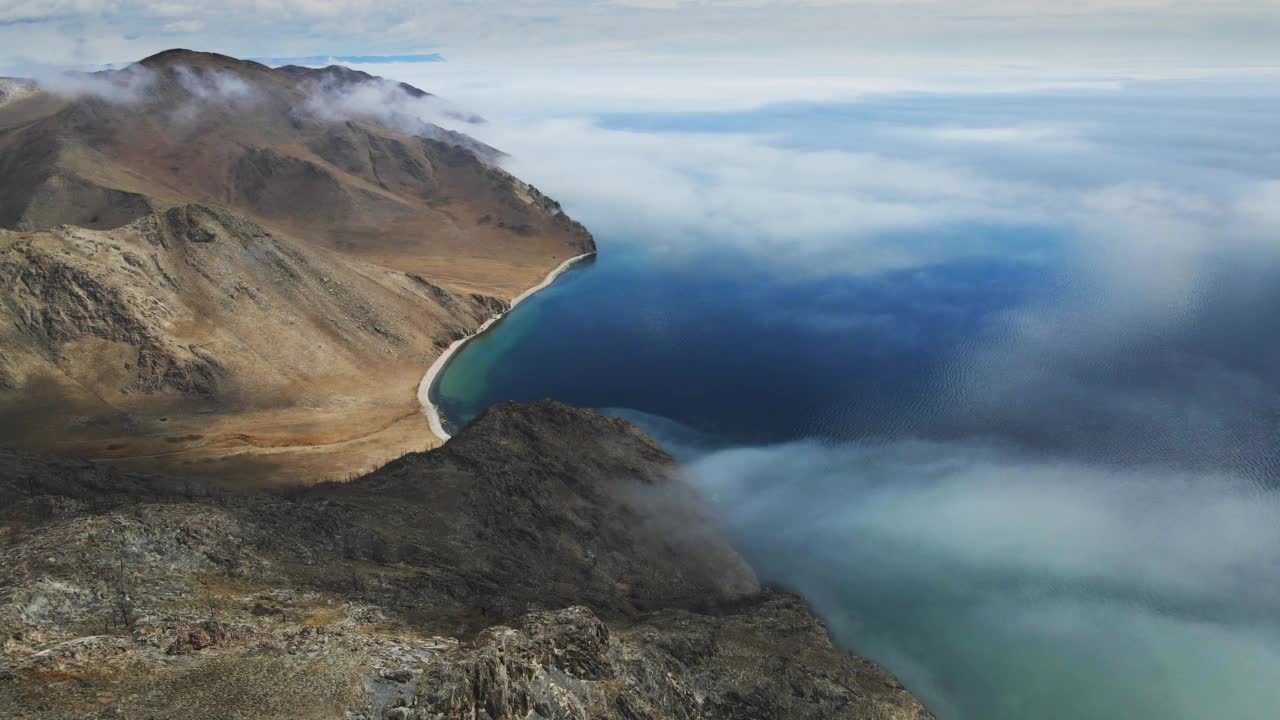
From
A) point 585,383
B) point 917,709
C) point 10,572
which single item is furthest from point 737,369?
point 10,572

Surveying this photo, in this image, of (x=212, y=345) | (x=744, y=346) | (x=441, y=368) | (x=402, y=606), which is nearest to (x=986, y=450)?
(x=744, y=346)

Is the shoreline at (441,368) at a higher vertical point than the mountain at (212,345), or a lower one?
lower

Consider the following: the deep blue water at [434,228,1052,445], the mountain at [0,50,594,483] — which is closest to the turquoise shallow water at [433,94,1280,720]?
the deep blue water at [434,228,1052,445]

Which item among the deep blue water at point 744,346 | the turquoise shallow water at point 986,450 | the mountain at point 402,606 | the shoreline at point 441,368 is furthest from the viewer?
the deep blue water at point 744,346

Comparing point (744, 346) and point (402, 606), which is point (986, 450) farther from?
point (402, 606)

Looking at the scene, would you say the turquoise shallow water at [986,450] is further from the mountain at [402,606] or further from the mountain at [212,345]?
the mountain at [402,606]

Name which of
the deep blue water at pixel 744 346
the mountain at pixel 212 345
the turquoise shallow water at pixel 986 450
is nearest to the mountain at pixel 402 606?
the turquoise shallow water at pixel 986 450
